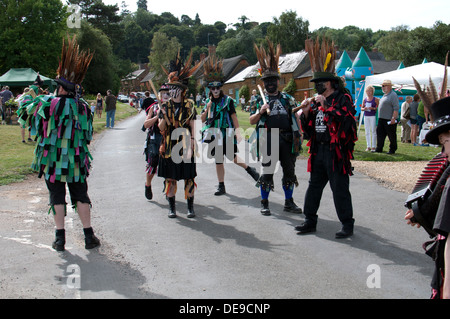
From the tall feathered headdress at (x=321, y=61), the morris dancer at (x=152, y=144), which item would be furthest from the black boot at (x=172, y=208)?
the tall feathered headdress at (x=321, y=61)

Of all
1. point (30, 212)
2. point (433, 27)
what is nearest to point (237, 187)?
point (30, 212)

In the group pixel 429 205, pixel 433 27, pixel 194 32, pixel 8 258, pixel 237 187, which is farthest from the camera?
pixel 194 32

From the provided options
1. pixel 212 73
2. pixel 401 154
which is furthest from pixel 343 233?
pixel 401 154

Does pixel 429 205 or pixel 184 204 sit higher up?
pixel 429 205

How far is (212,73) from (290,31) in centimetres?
8095

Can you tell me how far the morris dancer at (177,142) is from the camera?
657 cm

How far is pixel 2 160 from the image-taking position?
1165 centimetres

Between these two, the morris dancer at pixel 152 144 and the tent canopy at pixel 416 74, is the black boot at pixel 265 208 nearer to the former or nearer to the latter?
the morris dancer at pixel 152 144

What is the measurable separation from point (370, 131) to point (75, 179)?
32.3 feet

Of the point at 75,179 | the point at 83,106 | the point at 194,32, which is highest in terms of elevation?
the point at 194,32

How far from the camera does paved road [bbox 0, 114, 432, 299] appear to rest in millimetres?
4121

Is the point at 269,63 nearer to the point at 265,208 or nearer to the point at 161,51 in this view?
the point at 265,208

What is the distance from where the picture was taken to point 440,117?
2.75 meters
